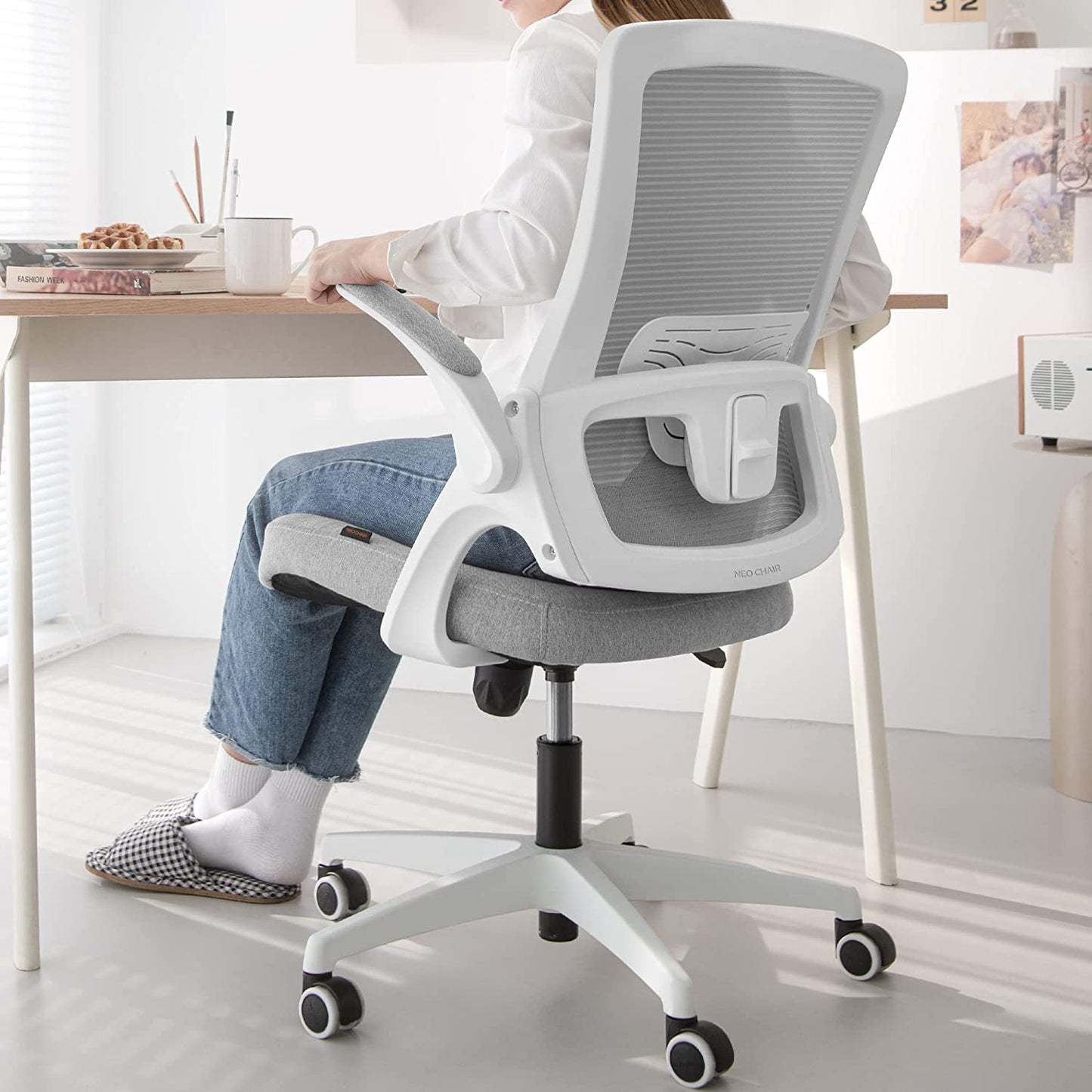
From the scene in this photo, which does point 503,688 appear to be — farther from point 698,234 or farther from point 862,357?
point 862,357

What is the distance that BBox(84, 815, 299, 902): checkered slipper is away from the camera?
1.90m

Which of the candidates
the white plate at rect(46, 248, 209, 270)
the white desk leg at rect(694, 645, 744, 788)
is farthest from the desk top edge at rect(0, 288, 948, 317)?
the white desk leg at rect(694, 645, 744, 788)

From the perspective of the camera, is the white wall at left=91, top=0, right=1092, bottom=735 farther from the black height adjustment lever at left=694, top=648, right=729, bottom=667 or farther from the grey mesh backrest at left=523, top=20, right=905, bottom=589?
the grey mesh backrest at left=523, top=20, right=905, bottom=589

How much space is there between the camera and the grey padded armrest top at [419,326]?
1304 millimetres

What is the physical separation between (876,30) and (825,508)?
1682mm

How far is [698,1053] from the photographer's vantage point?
1437 mm

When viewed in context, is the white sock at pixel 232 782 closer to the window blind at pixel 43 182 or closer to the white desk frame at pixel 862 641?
the white desk frame at pixel 862 641

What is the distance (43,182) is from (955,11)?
1.80 metres

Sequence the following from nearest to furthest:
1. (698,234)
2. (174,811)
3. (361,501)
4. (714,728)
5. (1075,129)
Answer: (698,234) < (361,501) < (174,811) < (714,728) < (1075,129)

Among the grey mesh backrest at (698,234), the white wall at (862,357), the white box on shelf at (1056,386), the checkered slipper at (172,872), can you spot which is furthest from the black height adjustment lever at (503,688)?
the white wall at (862,357)

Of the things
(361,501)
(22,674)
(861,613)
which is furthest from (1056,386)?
(22,674)

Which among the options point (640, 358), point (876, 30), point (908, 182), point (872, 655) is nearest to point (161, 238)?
point (640, 358)

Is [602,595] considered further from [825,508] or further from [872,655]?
[872,655]

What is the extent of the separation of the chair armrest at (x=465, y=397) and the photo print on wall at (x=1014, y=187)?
5.11 ft
